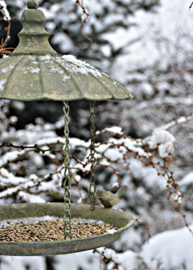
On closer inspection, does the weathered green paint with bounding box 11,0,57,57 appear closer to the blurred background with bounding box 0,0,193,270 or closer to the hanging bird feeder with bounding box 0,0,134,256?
the hanging bird feeder with bounding box 0,0,134,256

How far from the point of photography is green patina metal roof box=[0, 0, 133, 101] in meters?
1.39

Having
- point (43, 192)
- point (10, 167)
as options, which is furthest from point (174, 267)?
point (10, 167)

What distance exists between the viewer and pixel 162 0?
187 inches

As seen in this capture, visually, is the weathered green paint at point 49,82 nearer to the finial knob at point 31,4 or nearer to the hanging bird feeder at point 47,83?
the hanging bird feeder at point 47,83

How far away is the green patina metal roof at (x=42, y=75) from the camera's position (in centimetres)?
139

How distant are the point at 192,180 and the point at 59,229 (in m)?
2.68

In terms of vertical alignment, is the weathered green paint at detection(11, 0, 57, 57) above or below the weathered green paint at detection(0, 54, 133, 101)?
above

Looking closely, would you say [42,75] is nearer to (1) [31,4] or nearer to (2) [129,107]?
(1) [31,4]

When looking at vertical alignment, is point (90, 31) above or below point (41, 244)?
Answer: above

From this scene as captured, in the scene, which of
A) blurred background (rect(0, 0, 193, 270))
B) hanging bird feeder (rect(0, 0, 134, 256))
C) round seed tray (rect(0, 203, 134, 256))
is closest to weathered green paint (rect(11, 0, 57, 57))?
hanging bird feeder (rect(0, 0, 134, 256))

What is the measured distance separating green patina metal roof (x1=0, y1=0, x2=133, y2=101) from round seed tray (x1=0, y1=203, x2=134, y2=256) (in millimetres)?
602

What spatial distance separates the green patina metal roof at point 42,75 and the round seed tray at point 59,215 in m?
0.60

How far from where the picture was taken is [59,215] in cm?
213

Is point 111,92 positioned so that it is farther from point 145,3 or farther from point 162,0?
point 162,0
